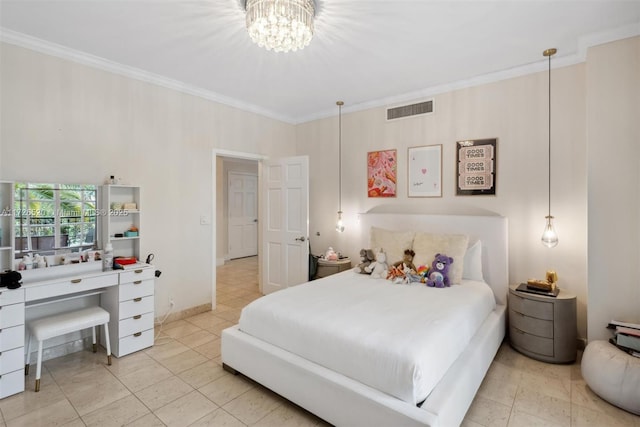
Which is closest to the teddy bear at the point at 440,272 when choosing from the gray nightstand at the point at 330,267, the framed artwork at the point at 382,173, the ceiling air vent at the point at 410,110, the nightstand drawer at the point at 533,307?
the nightstand drawer at the point at 533,307

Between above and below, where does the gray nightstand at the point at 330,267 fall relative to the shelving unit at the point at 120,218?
below

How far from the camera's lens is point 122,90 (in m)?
3.10

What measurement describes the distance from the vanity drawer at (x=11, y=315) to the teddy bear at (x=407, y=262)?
316cm

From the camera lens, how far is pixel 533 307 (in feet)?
8.66

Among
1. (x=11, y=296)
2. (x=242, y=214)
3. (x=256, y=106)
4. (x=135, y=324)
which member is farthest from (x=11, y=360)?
(x=242, y=214)

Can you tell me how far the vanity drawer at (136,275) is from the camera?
2.74 meters

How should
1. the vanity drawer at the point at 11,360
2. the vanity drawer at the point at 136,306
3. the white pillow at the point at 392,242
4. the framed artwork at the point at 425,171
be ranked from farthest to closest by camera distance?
the framed artwork at the point at 425,171, the white pillow at the point at 392,242, the vanity drawer at the point at 136,306, the vanity drawer at the point at 11,360

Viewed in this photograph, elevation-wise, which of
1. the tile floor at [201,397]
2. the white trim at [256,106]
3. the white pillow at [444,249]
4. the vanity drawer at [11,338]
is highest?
the white trim at [256,106]

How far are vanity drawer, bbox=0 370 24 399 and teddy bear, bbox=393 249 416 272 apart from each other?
3.20 metres

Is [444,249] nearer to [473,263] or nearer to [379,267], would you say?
[473,263]

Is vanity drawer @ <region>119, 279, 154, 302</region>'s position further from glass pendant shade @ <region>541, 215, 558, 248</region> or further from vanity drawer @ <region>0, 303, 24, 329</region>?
glass pendant shade @ <region>541, 215, 558, 248</region>

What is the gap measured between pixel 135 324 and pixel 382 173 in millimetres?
3215

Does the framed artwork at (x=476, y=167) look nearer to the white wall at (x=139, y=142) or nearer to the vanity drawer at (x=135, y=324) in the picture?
the white wall at (x=139, y=142)

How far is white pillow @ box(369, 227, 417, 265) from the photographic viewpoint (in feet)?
11.0
